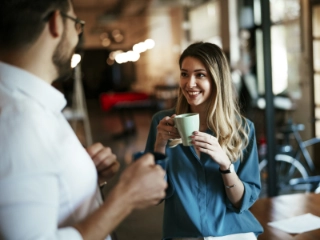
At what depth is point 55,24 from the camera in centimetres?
103

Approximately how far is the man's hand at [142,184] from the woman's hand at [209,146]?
420 millimetres

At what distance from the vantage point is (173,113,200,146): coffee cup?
4.65ft

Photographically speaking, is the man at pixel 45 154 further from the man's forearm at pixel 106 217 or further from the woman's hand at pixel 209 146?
the woman's hand at pixel 209 146

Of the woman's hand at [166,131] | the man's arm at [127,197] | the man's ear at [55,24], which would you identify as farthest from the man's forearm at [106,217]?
the woman's hand at [166,131]

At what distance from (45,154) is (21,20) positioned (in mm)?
321

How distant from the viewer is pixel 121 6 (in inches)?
488

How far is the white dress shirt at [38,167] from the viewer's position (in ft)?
2.91

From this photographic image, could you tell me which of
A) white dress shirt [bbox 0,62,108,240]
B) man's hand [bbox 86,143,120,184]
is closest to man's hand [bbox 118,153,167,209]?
white dress shirt [bbox 0,62,108,240]

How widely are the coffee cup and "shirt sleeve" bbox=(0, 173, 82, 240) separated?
1.97 feet

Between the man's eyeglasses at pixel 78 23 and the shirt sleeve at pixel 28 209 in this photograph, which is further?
the man's eyeglasses at pixel 78 23

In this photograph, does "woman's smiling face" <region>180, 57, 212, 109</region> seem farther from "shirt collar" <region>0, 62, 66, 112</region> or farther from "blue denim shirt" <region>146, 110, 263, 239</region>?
"shirt collar" <region>0, 62, 66, 112</region>

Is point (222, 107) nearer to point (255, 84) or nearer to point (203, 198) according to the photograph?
point (203, 198)

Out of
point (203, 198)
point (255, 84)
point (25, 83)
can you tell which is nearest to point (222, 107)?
point (203, 198)

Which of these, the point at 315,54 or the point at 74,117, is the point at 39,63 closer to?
the point at 315,54
